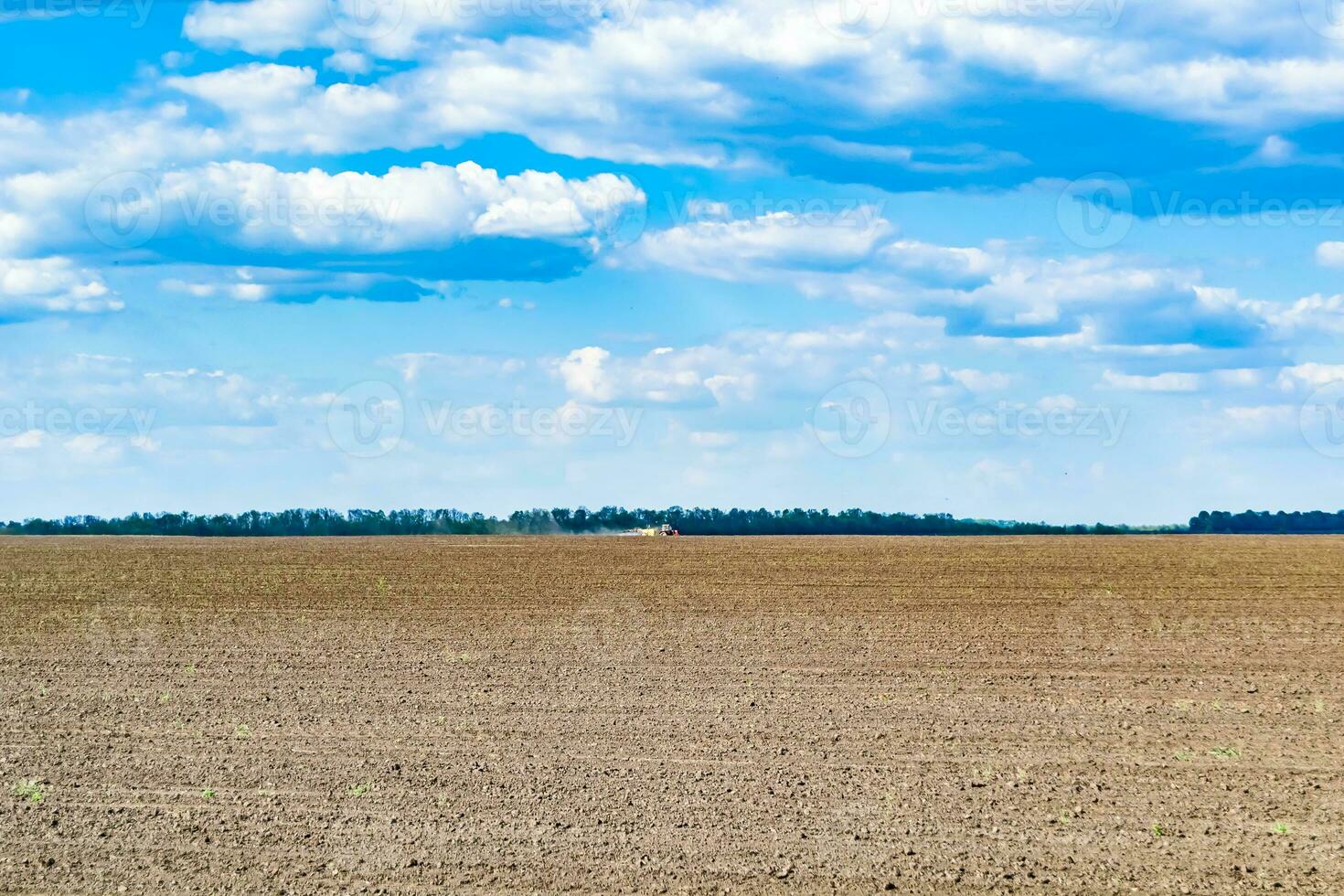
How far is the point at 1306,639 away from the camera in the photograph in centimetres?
2670

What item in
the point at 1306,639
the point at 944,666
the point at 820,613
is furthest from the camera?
the point at 820,613

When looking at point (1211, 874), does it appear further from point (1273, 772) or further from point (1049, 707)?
point (1049, 707)

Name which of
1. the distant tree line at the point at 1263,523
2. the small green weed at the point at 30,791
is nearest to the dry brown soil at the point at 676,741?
the small green weed at the point at 30,791

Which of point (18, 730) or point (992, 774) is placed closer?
point (992, 774)

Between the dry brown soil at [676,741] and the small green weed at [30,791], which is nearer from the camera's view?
the dry brown soil at [676,741]

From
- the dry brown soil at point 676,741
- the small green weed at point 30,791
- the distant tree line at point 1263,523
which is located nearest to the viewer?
the dry brown soil at point 676,741

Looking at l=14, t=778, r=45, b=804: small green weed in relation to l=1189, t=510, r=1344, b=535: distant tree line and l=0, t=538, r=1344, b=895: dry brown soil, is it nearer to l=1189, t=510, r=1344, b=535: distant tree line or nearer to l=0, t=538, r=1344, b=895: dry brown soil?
l=0, t=538, r=1344, b=895: dry brown soil

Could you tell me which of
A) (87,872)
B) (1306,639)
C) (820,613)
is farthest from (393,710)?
(1306,639)

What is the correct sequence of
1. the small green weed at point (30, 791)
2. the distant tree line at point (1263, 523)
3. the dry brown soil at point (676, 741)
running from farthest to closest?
the distant tree line at point (1263, 523), the small green weed at point (30, 791), the dry brown soil at point (676, 741)

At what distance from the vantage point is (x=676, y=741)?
16609 millimetres

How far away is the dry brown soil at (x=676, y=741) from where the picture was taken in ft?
38.7

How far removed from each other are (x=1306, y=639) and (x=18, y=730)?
22963 millimetres

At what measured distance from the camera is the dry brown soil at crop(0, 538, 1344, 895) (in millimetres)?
11789

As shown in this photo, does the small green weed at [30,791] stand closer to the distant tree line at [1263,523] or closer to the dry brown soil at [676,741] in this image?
the dry brown soil at [676,741]
